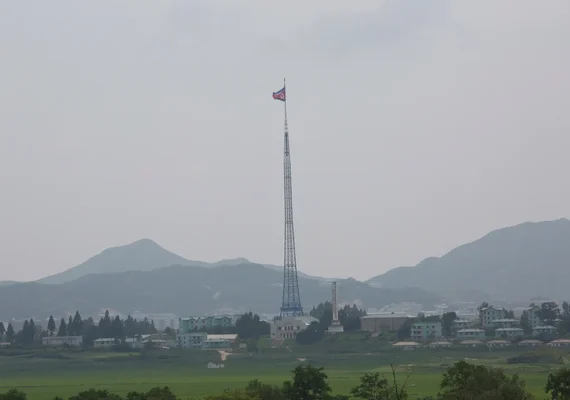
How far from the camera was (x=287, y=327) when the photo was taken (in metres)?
94.1

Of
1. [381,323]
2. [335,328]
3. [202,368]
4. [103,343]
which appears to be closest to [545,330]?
[381,323]

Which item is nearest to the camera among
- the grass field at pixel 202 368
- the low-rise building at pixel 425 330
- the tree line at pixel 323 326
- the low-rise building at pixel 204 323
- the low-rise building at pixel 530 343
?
the grass field at pixel 202 368

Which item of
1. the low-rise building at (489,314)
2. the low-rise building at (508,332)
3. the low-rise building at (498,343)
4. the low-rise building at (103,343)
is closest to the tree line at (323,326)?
the low-rise building at (489,314)

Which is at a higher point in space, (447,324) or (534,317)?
(534,317)

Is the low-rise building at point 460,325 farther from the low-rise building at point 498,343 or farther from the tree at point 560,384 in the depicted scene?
the tree at point 560,384

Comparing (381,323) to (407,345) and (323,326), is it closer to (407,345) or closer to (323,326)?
(323,326)

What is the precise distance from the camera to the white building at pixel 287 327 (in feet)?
306

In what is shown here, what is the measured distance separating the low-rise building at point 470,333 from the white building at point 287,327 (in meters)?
14.2

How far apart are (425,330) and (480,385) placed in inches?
2216

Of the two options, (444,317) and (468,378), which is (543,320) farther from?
(468,378)

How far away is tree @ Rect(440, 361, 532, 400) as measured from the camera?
28.2 m

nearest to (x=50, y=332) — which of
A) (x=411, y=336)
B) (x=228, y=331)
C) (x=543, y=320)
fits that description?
(x=228, y=331)

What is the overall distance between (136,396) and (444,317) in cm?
6174

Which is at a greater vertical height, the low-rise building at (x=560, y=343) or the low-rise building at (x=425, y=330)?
the low-rise building at (x=425, y=330)
